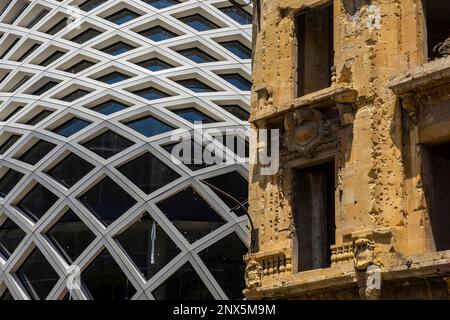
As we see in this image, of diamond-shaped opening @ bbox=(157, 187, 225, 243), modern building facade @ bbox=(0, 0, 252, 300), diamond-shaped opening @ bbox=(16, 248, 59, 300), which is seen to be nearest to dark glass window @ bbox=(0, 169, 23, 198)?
modern building facade @ bbox=(0, 0, 252, 300)

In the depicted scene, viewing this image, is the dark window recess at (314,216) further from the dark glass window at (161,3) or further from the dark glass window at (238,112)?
the dark glass window at (161,3)

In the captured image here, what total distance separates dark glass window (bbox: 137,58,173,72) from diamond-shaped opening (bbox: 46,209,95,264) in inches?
268

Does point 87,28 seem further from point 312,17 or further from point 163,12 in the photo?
point 312,17

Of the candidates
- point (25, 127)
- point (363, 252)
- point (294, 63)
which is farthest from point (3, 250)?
point (363, 252)

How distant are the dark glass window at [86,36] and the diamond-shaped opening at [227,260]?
11.0 meters

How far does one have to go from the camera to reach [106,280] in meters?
39.7

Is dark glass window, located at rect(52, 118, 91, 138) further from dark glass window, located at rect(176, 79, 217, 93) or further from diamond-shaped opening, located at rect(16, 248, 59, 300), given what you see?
diamond-shaped opening, located at rect(16, 248, 59, 300)

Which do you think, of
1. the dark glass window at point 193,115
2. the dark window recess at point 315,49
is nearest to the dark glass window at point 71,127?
the dark glass window at point 193,115

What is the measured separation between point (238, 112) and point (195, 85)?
2.14 meters

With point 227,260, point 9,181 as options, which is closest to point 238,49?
point 227,260

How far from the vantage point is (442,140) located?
22094 mm

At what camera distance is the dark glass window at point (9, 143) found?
142 feet

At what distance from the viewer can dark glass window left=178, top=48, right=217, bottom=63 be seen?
142 ft
